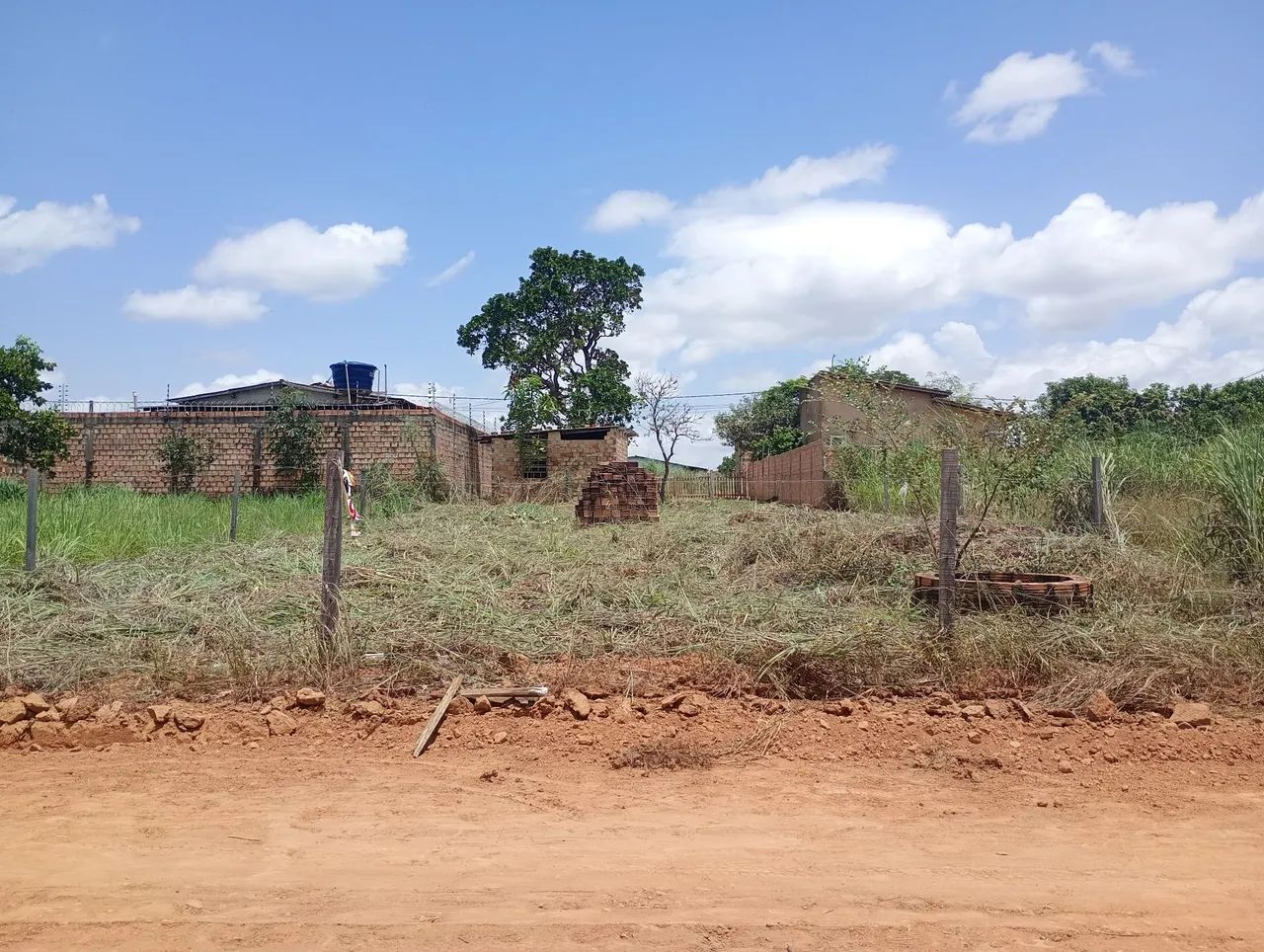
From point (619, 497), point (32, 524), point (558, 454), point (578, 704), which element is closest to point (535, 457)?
point (558, 454)

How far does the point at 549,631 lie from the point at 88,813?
9.63 ft

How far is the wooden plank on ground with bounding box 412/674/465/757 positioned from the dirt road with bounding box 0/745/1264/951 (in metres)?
0.07

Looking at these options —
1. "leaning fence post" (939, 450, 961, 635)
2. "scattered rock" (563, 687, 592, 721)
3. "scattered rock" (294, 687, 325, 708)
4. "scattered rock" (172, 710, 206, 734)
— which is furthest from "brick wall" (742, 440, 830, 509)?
"scattered rock" (172, 710, 206, 734)

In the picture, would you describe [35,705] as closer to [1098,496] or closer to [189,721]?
[189,721]

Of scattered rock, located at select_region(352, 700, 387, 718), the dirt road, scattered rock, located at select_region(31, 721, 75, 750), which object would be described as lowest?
the dirt road

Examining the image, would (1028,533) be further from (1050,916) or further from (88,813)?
(88,813)

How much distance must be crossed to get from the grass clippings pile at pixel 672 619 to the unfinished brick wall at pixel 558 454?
1348 cm

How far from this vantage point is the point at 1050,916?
113 inches

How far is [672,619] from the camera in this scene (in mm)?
6348

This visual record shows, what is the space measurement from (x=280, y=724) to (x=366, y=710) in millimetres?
453

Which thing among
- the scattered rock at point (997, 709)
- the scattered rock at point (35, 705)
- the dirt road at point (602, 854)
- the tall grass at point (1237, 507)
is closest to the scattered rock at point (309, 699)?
the dirt road at point (602, 854)

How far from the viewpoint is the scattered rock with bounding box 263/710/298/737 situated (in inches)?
191

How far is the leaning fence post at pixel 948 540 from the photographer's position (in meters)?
5.69

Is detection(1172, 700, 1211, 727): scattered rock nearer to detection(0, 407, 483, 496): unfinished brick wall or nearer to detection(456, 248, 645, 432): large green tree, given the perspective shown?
detection(0, 407, 483, 496): unfinished brick wall
